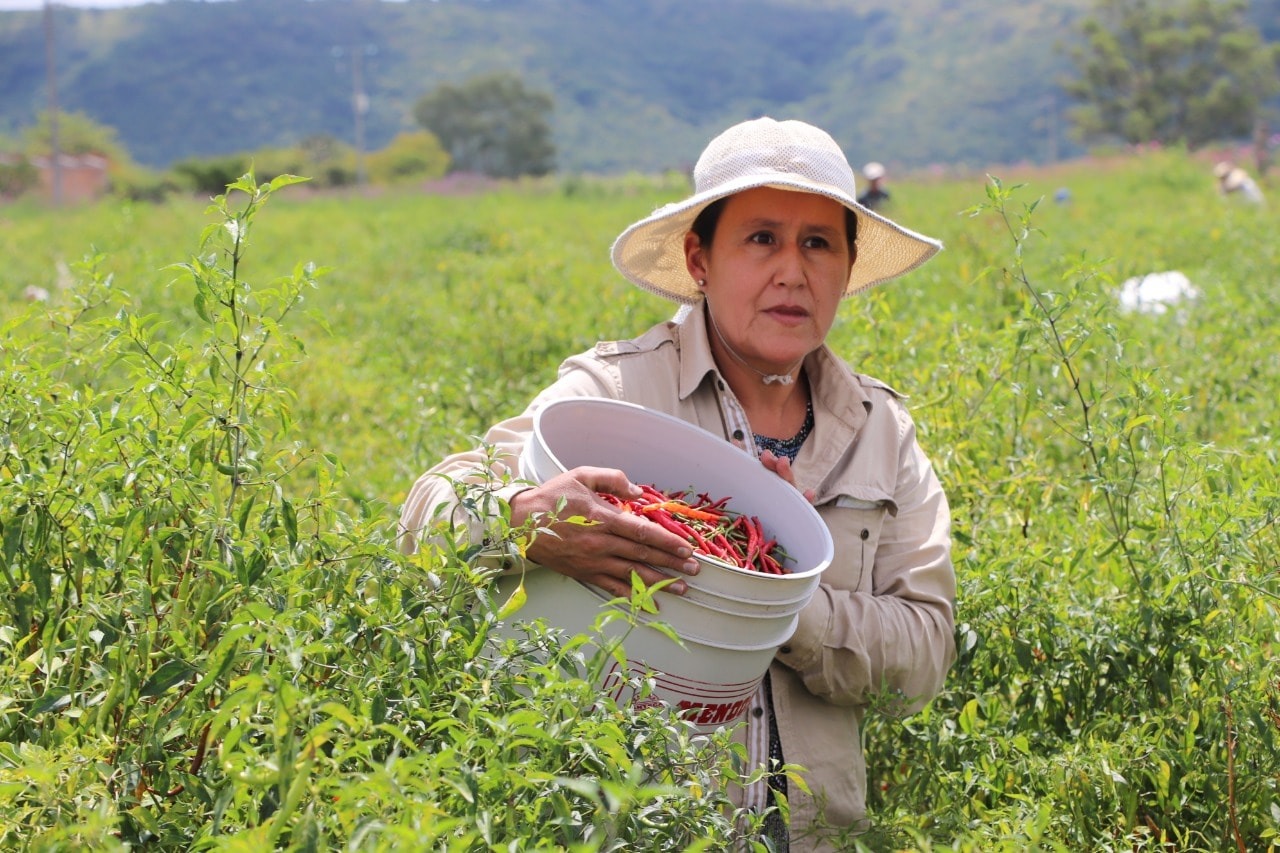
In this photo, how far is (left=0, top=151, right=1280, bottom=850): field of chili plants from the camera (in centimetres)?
141

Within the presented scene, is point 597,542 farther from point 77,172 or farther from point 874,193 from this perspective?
point 77,172

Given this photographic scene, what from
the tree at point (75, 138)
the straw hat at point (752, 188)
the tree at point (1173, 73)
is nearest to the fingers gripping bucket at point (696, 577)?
the straw hat at point (752, 188)

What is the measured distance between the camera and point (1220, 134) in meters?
58.5

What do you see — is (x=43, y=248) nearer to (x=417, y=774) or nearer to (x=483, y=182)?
(x=417, y=774)

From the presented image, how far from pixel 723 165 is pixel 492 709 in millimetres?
1198

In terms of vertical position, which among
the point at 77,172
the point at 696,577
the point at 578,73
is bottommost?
the point at 578,73

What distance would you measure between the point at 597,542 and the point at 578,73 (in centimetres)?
10414

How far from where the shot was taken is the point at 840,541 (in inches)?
93.3

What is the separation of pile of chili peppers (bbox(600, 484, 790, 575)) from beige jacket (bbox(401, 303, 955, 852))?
148 mm

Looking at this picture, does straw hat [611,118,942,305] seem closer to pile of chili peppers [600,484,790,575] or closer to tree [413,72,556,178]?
pile of chili peppers [600,484,790,575]

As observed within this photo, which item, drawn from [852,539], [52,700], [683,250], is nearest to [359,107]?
[683,250]

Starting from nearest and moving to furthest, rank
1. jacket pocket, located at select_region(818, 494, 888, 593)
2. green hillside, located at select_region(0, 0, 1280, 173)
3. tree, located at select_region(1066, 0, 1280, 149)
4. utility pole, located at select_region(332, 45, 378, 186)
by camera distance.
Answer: jacket pocket, located at select_region(818, 494, 888, 593)
utility pole, located at select_region(332, 45, 378, 186)
tree, located at select_region(1066, 0, 1280, 149)
green hillside, located at select_region(0, 0, 1280, 173)

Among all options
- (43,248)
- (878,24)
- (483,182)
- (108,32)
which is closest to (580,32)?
(878,24)

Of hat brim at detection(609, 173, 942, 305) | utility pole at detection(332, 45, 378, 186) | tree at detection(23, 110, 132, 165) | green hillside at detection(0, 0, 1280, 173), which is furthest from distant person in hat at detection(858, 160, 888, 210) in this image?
green hillside at detection(0, 0, 1280, 173)
